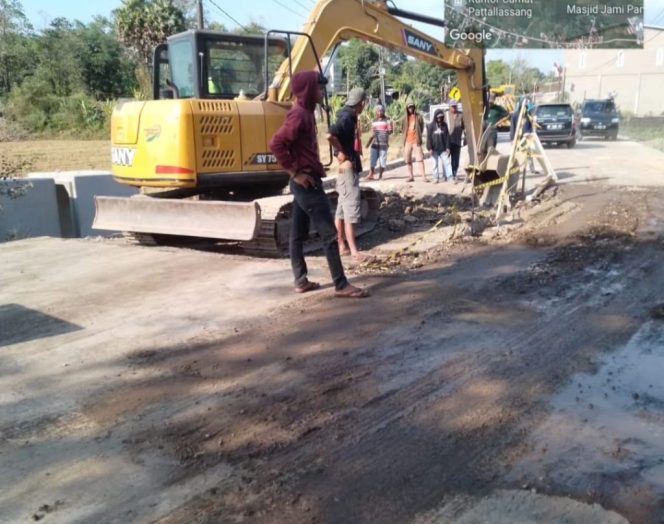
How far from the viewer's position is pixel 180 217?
841 cm

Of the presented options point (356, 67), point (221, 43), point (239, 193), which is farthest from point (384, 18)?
point (356, 67)

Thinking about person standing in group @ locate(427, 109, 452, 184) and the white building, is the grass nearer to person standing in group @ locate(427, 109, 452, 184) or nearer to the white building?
person standing in group @ locate(427, 109, 452, 184)

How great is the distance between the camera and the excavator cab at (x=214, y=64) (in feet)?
27.4

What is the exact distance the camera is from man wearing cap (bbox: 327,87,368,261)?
7219 mm

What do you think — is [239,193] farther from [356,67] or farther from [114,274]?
[356,67]

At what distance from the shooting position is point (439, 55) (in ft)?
36.5

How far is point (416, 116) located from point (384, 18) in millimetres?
6030

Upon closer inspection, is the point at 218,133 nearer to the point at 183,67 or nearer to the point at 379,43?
the point at 183,67

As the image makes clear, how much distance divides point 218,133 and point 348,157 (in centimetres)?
176

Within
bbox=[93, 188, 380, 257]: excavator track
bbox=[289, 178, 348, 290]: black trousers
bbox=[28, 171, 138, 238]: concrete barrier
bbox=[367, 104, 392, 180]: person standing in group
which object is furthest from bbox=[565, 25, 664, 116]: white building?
bbox=[289, 178, 348, 290]: black trousers

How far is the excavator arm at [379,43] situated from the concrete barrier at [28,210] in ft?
17.3

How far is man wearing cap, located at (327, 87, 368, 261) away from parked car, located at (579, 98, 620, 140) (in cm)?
2619

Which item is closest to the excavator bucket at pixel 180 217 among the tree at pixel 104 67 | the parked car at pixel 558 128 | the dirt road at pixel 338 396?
the dirt road at pixel 338 396

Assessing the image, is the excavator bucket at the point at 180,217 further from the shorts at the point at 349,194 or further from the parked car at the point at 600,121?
the parked car at the point at 600,121
